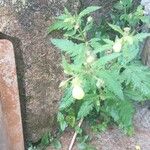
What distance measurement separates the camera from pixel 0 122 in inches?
82.4

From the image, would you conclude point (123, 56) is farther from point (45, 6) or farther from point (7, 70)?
point (7, 70)

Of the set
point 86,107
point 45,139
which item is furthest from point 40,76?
point 45,139

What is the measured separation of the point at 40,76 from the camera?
2.32 metres

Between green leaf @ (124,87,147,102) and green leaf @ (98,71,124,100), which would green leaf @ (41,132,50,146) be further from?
green leaf @ (98,71,124,100)

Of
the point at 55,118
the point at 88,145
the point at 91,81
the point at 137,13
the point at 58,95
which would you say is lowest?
the point at 88,145

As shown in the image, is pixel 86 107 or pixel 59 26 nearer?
pixel 59 26

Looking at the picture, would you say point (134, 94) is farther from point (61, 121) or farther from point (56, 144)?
point (56, 144)

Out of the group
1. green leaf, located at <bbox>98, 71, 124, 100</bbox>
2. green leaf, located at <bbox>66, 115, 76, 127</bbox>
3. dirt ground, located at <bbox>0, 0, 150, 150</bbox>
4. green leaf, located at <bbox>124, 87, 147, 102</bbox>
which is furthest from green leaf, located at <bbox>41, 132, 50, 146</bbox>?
green leaf, located at <bbox>98, 71, 124, 100</bbox>

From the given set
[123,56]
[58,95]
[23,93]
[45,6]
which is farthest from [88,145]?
[45,6]

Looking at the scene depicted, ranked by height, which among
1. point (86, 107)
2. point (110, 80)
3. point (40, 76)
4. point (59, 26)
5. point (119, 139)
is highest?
point (59, 26)

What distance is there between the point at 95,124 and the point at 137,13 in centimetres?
79

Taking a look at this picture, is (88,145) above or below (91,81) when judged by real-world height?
below

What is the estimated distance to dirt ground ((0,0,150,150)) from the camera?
206 centimetres

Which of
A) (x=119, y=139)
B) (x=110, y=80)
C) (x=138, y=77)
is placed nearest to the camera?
(x=110, y=80)
